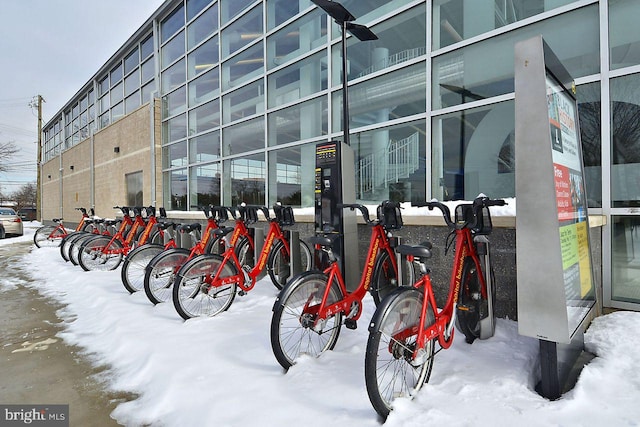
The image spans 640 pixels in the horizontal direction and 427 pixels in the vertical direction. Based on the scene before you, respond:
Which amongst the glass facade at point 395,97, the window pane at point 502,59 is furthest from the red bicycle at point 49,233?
the window pane at point 502,59

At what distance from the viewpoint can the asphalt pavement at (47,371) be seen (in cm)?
220

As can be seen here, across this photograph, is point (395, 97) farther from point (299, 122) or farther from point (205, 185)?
point (205, 185)

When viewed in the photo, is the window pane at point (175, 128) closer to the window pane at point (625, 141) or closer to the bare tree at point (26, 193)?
the window pane at point (625, 141)

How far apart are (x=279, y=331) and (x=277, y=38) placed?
7.02 metres

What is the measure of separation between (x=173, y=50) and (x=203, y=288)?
10.8 metres

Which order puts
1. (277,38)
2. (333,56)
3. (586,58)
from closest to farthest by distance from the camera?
1. (586,58)
2. (333,56)
3. (277,38)

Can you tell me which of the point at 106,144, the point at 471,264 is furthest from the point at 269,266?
the point at 106,144

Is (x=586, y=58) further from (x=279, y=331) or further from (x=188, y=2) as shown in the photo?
(x=188, y=2)

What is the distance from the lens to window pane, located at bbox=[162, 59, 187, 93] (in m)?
11.3

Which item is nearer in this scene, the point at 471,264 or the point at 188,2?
the point at 471,264

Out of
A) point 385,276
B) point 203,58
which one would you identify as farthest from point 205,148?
point 385,276

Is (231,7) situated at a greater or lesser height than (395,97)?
greater

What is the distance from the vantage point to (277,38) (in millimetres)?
7777

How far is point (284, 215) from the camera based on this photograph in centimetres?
436
